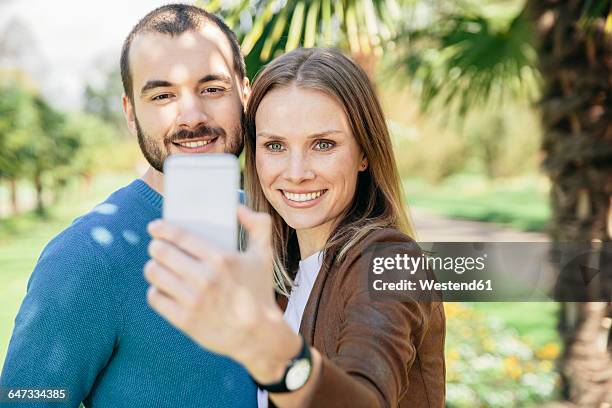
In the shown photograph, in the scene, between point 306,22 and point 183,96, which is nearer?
point 183,96

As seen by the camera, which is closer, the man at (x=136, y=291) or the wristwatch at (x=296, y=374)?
the wristwatch at (x=296, y=374)

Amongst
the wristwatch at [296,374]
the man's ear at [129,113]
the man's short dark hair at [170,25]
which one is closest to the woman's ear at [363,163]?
the man's short dark hair at [170,25]

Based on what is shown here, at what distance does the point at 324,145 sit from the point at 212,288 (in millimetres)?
765

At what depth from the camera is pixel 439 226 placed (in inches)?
569

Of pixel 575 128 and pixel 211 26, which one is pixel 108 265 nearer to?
pixel 211 26

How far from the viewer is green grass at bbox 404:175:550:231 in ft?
49.7

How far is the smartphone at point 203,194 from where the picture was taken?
67 centimetres

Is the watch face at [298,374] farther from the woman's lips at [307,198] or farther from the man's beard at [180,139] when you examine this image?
A: the man's beard at [180,139]

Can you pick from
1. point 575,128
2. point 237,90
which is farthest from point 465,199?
point 237,90

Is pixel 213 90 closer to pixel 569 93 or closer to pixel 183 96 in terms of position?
pixel 183 96

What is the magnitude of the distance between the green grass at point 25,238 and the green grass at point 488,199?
8240 mm

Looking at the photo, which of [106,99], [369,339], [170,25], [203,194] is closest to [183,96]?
[170,25]

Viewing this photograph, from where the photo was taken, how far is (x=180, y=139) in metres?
1.53

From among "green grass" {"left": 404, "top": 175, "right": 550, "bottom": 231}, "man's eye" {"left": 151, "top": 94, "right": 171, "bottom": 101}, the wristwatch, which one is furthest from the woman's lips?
"green grass" {"left": 404, "top": 175, "right": 550, "bottom": 231}
